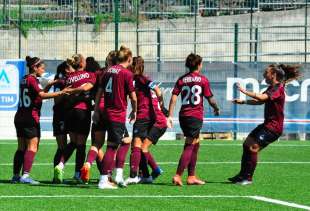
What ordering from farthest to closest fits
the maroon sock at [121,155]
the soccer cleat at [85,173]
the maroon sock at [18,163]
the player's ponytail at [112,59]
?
1. the maroon sock at [18,163]
2. the maroon sock at [121,155]
3. the player's ponytail at [112,59]
4. the soccer cleat at [85,173]

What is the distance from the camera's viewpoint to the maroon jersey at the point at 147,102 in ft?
47.8

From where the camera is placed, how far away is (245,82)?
85.3 ft

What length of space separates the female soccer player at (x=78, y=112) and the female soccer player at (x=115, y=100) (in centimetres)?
48

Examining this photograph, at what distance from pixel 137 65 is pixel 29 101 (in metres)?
1.64

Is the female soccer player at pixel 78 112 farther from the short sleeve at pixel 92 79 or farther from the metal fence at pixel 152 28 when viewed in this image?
the metal fence at pixel 152 28

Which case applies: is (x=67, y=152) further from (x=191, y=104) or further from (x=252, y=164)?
(x=252, y=164)

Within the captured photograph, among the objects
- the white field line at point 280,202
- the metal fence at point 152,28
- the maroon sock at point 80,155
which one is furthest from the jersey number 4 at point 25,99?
the metal fence at point 152,28

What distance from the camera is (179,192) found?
1335 cm

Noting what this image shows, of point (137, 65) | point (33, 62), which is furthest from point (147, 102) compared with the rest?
point (33, 62)

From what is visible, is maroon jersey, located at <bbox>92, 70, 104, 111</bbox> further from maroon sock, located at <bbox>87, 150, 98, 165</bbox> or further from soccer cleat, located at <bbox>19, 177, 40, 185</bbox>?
soccer cleat, located at <bbox>19, 177, 40, 185</bbox>

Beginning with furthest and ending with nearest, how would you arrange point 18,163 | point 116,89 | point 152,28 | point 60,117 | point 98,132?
point 152,28 → point 60,117 → point 18,163 → point 98,132 → point 116,89

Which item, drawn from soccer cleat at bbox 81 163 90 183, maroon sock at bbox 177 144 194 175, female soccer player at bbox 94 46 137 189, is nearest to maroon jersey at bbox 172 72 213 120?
maroon sock at bbox 177 144 194 175

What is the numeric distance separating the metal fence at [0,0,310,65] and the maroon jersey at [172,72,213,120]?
15.5 metres

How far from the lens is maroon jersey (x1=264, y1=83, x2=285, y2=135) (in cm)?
1447
